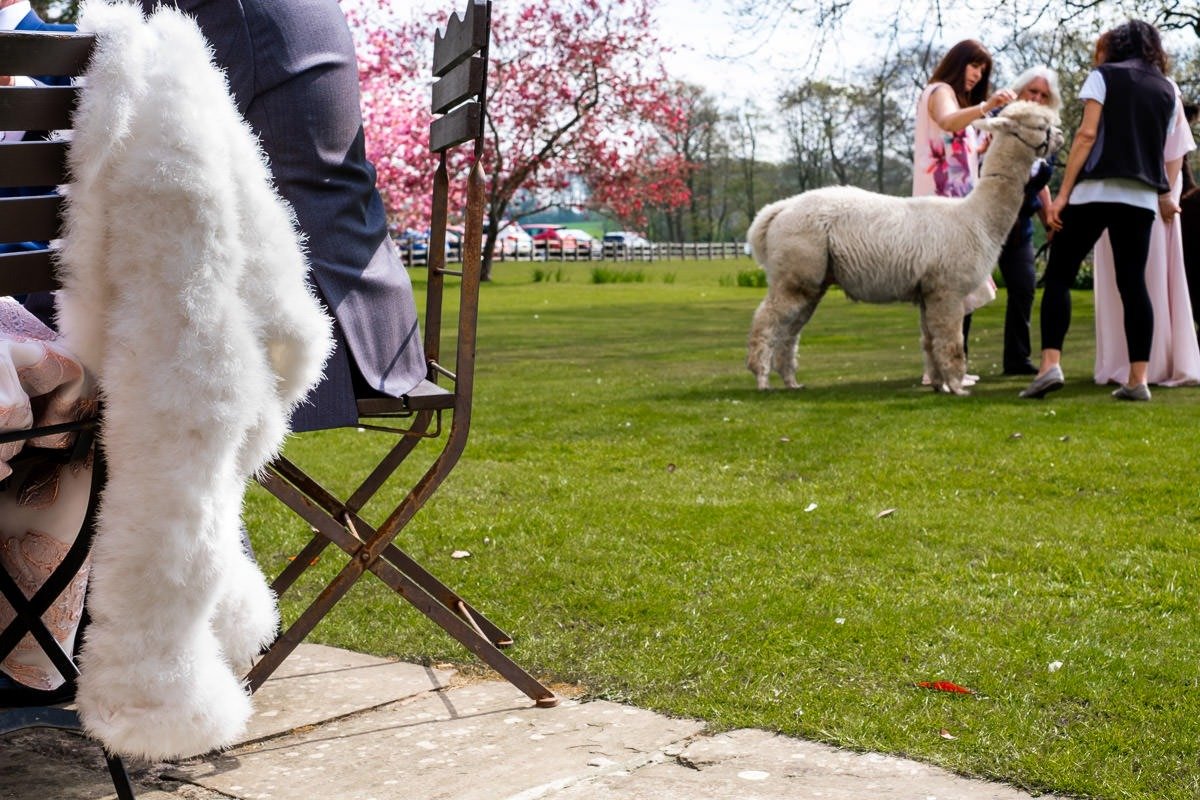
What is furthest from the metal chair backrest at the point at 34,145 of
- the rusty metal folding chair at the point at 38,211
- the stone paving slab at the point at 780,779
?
the stone paving slab at the point at 780,779

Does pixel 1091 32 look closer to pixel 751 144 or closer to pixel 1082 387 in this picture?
pixel 1082 387

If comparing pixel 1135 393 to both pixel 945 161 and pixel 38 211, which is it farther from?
pixel 38 211

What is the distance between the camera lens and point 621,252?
215 feet

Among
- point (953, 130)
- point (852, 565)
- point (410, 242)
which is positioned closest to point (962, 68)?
point (953, 130)

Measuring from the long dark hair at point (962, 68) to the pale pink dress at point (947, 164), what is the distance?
0.21 m

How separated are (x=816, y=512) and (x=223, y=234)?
3573mm

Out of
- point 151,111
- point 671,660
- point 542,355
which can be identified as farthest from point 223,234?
point 542,355

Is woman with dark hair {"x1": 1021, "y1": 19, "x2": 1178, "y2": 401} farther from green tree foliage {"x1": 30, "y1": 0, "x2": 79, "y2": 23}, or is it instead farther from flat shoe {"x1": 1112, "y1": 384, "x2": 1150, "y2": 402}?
green tree foliage {"x1": 30, "y1": 0, "x2": 79, "y2": 23}

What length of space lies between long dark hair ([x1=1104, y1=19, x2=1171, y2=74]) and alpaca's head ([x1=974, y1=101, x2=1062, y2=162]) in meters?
0.53

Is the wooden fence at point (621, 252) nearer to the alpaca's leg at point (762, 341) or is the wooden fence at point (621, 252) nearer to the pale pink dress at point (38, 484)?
the alpaca's leg at point (762, 341)

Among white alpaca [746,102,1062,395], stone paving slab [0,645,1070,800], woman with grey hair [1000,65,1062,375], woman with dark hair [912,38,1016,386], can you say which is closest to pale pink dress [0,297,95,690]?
stone paving slab [0,645,1070,800]

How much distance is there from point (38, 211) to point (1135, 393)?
25.8 feet

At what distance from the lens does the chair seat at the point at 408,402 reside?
298 cm

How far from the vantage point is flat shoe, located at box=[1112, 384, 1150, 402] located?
8.80m
